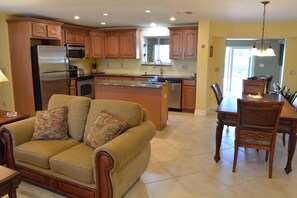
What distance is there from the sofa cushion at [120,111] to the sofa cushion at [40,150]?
1.06 ft

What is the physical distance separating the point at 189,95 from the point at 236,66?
4638 millimetres

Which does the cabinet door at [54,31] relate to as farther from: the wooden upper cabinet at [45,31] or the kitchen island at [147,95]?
the kitchen island at [147,95]

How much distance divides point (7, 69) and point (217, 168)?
4732 millimetres

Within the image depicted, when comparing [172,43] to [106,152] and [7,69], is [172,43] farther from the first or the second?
[106,152]

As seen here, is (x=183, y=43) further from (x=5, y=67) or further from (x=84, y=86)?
(x=5, y=67)

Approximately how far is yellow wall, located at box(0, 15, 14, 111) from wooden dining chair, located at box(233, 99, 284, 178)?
A: 479 centimetres

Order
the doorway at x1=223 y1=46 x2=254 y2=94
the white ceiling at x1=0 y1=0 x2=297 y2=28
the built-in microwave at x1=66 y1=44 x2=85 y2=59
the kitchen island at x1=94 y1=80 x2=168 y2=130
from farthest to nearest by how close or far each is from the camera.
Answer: the doorway at x1=223 y1=46 x2=254 y2=94 → the built-in microwave at x1=66 y1=44 x2=85 y2=59 → the kitchen island at x1=94 y1=80 x2=168 y2=130 → the white ceiling at x1=0 y1=0 x2=297 y2=28

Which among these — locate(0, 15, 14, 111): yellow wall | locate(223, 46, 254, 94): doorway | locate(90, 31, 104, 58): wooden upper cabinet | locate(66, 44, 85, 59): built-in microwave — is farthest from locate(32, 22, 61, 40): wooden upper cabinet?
locate(223, 46, 254, 94): doorway

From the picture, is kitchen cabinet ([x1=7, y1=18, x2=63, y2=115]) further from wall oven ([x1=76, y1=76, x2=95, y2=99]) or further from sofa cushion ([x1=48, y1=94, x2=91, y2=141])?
sofa cushion ([x1=48, y1=94, x2=91, y2=141])

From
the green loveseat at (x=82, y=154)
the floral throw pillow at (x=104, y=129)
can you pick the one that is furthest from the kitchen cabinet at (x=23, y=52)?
the floral throw pillow at (x=104, y=129)

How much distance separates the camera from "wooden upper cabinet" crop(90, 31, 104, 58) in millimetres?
7320

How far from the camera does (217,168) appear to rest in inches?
129

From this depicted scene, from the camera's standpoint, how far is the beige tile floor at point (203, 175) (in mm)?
2670

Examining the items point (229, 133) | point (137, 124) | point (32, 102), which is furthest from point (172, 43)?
point (137, 124)
